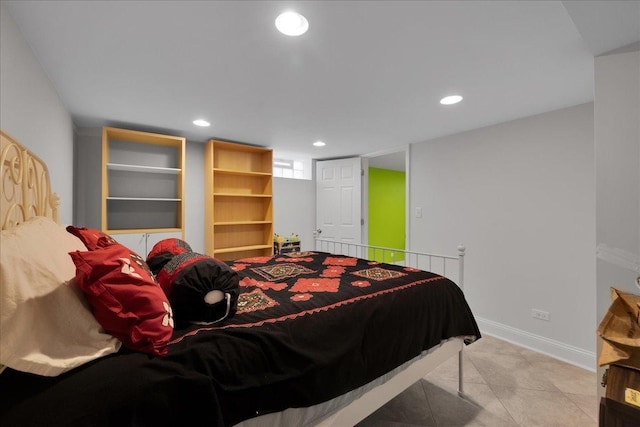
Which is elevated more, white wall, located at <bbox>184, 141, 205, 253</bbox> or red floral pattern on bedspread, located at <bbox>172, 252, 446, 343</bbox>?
white wall, located at <bbox>184, 141, 205, 253</bbox>

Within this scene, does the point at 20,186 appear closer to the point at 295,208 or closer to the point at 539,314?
the point at 295,208

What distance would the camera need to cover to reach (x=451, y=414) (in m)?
1.80

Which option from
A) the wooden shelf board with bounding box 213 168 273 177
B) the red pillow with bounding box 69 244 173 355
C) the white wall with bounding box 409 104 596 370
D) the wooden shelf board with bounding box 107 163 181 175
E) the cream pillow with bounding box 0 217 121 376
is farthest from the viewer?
the wooden shelf board with bounding box 213 168 273 177

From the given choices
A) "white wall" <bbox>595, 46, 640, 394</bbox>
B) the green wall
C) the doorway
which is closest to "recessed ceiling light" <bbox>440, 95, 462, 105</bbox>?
"white wall" <bbox>595, 46, 640, 394</bbox>

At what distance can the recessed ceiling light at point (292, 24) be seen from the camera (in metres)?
1.35

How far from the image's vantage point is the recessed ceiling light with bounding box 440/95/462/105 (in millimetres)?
2273

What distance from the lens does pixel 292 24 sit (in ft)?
4.61

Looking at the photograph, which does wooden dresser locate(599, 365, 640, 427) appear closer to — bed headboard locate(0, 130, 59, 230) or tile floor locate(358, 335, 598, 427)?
tile floor locate(358, 335, 598, 427)

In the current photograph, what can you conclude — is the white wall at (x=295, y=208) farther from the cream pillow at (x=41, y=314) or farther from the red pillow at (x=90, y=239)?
the cream pillow at (x=41, y=314)

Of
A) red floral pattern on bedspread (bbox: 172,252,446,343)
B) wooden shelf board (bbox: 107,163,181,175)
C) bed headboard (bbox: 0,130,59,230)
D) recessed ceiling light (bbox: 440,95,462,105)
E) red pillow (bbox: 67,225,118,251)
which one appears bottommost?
red floral pattern on bedspread (bbox: 172,252,446,343)

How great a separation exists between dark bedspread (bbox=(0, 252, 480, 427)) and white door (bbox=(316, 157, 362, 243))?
2437mm

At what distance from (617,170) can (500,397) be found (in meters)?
1.62

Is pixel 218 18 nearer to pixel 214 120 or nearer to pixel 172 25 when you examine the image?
pixel 172 25

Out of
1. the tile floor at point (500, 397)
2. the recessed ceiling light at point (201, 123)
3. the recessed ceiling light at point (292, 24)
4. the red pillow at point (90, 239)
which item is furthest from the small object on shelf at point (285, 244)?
the recessed ceiling light at point (292, 24)
